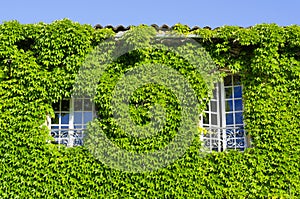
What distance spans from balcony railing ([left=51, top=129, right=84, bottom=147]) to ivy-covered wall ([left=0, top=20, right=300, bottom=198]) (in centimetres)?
30

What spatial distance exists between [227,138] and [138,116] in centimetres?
195

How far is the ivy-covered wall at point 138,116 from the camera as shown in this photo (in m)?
8.71

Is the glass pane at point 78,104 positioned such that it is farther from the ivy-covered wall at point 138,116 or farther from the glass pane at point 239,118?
the glass pane at point 239,118

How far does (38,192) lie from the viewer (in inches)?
341

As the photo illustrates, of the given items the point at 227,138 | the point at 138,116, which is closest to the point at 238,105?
the point at 227,138

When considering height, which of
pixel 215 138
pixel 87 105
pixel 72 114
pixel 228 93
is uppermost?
pixel 228 93

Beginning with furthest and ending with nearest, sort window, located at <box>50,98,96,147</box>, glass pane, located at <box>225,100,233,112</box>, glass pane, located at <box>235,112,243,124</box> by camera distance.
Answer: glass pane, located at <box>225,100,233,112</box>
glass pane, located at <box>235,112,243,124</box>
window, located at <box>50,98,96,147</box>

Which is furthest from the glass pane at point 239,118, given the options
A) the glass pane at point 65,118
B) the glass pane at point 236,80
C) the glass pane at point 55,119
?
the glass pane at point 55,119

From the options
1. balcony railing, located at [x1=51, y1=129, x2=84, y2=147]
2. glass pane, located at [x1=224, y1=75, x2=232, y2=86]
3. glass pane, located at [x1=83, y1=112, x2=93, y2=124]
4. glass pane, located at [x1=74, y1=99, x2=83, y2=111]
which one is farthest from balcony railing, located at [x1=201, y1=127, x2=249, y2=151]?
glass pane, located at [x1=74, y1=99, x2=83, y2=111]

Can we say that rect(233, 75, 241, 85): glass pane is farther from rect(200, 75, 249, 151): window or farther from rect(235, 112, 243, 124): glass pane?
rect(235, 112, 243, 124): glass pane

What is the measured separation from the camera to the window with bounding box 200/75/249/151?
9242 mm

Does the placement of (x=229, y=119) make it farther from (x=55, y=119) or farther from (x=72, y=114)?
(x=55, y=119)

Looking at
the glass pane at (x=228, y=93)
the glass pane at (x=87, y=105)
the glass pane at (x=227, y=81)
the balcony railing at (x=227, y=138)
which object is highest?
the glass pane at (x=227, y=81)

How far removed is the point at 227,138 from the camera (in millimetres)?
9266
